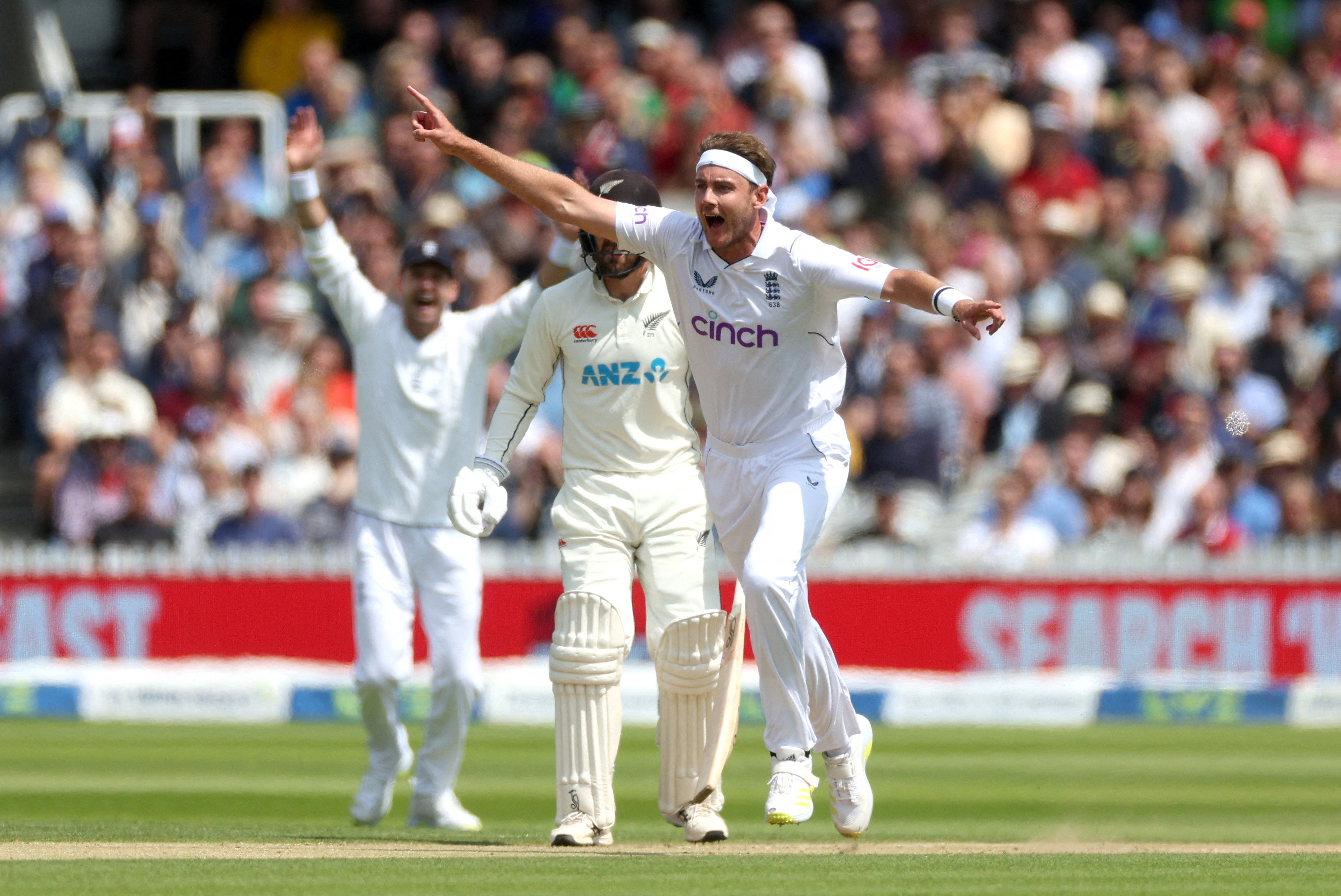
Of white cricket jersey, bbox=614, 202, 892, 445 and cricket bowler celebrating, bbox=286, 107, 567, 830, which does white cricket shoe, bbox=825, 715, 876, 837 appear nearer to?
white cricket jersey, bbox=614, 202, 892, 445

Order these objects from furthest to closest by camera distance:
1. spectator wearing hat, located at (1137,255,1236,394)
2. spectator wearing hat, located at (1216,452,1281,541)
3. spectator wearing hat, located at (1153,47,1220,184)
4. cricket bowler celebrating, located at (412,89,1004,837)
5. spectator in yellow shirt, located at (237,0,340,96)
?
spectator in yellow shirt, located at (237,0,340,96) → spectator wearing hat, located at (1153,47,1220,184) → spectator wearing hat, located at (1137,255,1236,394) → spectator wearing hat, located at (1216,452,1281,541) → cricket bowler celebrating, located at (412,89,1004,837)

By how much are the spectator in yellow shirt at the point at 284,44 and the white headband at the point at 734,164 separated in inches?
473

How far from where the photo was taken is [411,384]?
29.0 ft

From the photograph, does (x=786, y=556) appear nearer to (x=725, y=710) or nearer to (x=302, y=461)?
(x=725, y=710)

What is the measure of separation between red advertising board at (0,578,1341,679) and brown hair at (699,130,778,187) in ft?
21.9

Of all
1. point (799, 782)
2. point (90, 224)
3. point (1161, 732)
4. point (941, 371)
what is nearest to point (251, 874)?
point (799, 782)

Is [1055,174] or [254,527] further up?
[1055,174]

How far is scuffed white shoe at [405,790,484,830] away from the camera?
853cm

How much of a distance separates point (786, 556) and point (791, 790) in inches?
29.4

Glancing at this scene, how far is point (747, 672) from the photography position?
13883 mm

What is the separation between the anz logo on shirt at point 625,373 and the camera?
759 cm

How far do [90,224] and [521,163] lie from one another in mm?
10448

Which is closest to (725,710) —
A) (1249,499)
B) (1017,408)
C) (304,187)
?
(304,187)

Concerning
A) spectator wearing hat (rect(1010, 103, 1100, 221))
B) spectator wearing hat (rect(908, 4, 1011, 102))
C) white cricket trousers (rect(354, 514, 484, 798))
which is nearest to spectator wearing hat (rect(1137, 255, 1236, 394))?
spectator wearing hat (rect(1010, 103, 1100, 221))
